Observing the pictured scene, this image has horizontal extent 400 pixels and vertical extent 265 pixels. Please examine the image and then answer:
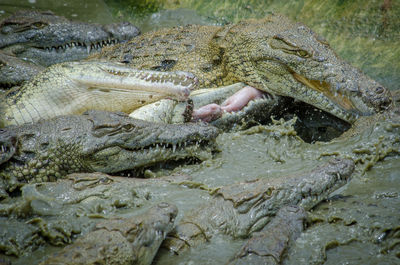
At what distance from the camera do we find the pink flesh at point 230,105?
4668mm

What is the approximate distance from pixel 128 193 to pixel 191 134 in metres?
0.77

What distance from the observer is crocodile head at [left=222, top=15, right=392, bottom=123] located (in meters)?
4.51

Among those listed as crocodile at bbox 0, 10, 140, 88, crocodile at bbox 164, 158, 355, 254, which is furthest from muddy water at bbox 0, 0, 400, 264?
crocodile at bbox 0, 10, 140, 88

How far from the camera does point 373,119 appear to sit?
14.3ft

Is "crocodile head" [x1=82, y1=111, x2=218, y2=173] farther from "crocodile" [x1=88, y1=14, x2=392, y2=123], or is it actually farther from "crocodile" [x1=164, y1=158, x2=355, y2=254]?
"crocodile" [x1=88, y1=14, x2=392, y2=123]

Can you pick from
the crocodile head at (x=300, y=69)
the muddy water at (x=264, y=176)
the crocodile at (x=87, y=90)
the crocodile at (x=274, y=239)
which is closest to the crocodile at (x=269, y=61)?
the crocodile head at (x=300, y=69)

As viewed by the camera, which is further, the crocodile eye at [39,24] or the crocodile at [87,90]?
the crocodile eye at [39,24]

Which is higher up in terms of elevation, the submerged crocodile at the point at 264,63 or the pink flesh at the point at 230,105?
the submerged crocodile at the point at 264,63

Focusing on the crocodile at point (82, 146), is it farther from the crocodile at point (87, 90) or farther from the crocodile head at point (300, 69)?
the crocodile head at point (300, 69)

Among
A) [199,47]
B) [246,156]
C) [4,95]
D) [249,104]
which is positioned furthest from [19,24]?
[246,156]

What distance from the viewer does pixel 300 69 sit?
4.65 metres

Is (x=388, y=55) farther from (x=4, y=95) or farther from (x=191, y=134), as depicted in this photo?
(x=4, y=95)

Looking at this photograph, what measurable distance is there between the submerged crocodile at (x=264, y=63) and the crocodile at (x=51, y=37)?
0.99 m

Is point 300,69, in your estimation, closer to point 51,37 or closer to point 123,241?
point 123,241
